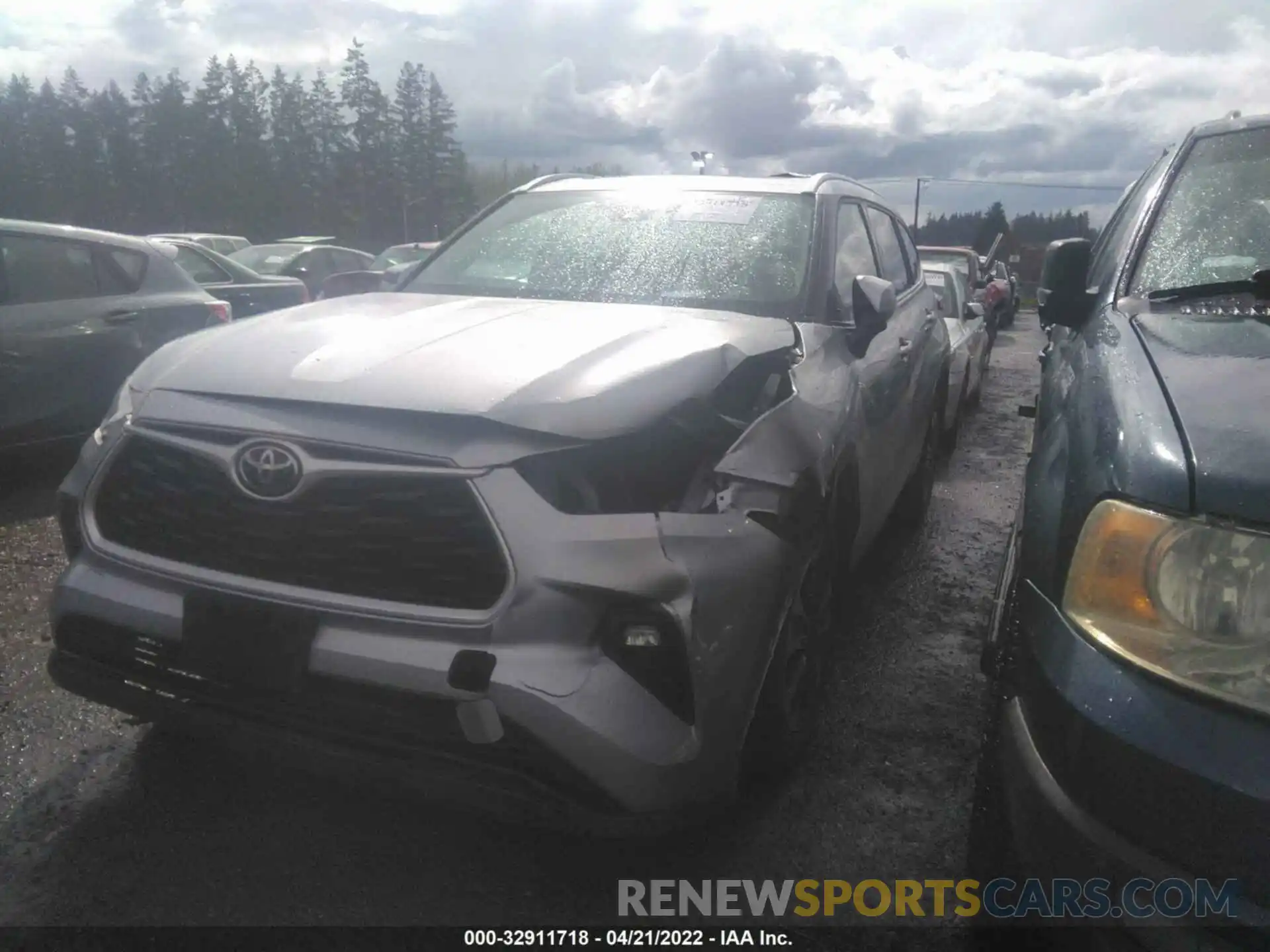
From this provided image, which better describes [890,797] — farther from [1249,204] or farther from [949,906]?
[1249,204]

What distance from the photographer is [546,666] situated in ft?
6.20

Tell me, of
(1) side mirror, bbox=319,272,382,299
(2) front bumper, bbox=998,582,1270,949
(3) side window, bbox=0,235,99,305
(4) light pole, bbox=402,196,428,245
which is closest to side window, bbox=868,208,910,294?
(1) side mirror, bbox=319,272,382,299

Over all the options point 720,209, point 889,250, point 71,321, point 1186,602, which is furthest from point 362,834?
point 71,321

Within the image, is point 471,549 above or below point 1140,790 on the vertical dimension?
above

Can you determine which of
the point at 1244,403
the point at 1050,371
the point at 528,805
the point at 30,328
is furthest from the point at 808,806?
the point at 30,328

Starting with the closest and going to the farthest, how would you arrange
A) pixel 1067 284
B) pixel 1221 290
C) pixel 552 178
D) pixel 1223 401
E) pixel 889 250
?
pixel 1223 401, pixel 1221 290, pixel 1067 284, pixel 552 178, pixel 889 250

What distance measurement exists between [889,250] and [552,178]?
1.70m

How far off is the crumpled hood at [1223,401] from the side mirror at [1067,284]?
0.74m

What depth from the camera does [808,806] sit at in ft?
8.82

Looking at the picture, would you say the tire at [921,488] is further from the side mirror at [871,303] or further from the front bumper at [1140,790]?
the front bumper at [1140,790]

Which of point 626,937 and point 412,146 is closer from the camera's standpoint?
point 626,937

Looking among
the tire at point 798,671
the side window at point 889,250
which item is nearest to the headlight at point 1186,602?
the tire at point 798,671

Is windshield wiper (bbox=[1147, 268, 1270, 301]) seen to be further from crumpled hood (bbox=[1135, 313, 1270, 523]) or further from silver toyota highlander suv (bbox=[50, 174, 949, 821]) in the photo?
silver toyota highlander suv (bbox=[50, 174, 949, 821])

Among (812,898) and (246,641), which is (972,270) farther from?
(246,641)
